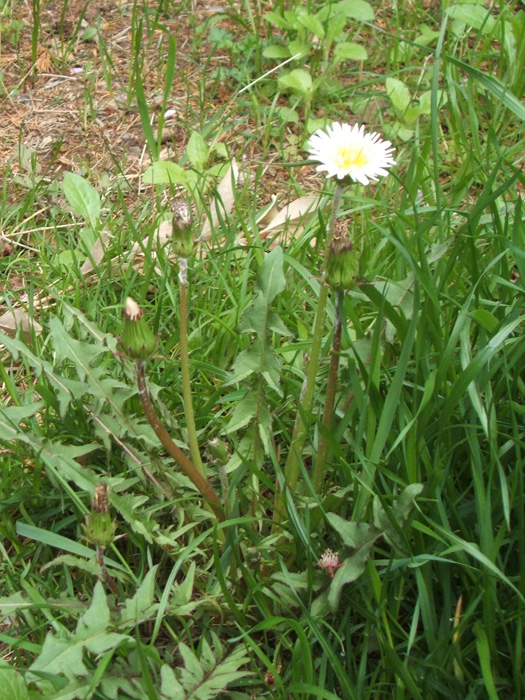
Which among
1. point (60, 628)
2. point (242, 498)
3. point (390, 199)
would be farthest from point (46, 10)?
point (60, 628)

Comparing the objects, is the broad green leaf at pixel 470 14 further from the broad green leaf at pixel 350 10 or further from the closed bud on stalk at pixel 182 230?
the closed bud on stalk at pixel 182 230

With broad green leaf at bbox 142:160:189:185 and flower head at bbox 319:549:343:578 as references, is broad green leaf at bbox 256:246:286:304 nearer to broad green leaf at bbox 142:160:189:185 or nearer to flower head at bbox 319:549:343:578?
flower head at bbox 319:549:343:578

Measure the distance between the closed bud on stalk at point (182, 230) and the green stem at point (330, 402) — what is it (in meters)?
0.30

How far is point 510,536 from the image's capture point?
5.43 feet

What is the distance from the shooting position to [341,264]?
4.75 feet

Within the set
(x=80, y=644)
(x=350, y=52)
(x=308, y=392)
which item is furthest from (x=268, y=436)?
(x=350, y=52)

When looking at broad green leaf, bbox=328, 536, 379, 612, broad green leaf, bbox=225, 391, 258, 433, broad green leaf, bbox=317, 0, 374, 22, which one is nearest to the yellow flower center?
broad green leaf, bbox=225, 391, 258, 433

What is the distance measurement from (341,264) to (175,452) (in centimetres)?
52

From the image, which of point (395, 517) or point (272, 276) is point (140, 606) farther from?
point (272, 276)

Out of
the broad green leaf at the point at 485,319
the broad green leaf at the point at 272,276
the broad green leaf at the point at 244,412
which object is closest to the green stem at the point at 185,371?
the broad green leaf at the point at 244,412

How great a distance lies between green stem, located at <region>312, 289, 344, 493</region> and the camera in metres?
1.55

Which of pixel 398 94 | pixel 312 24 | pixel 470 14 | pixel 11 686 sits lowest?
pixel 11 686

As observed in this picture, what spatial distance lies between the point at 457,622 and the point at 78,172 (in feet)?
6.93

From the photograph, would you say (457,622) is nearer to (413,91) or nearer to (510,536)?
(510,536)
